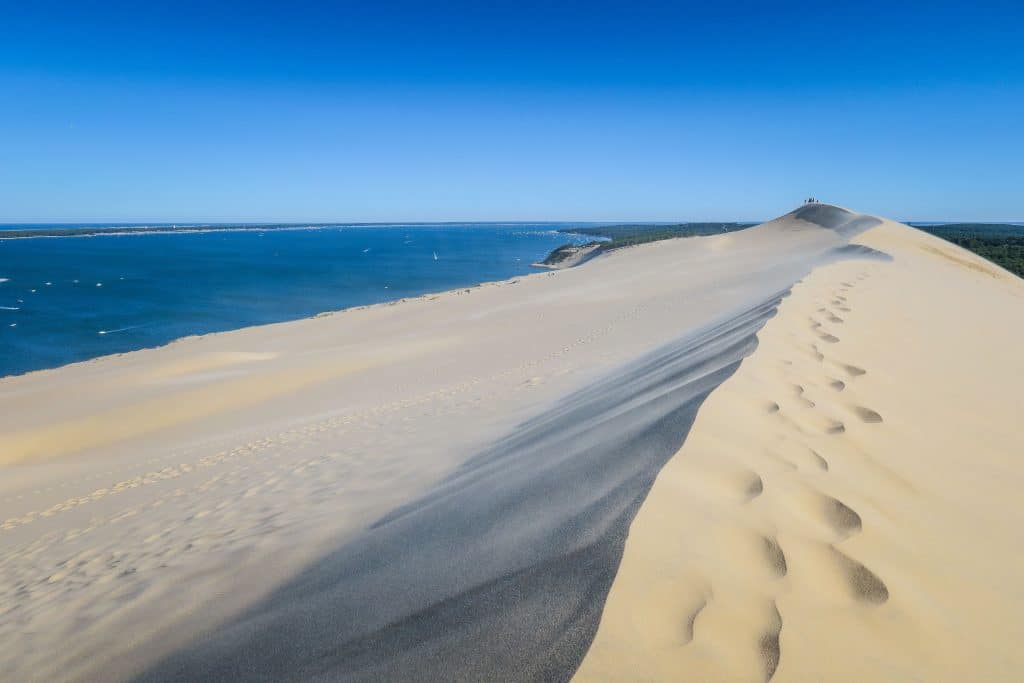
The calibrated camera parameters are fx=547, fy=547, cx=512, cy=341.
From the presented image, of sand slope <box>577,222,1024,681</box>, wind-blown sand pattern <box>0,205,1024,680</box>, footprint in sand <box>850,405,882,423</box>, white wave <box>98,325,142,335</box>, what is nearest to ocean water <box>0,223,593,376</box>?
white wave <box>98,325,142,335</box>

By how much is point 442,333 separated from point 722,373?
554 inches

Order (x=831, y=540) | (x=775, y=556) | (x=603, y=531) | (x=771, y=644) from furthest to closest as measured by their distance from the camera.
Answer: (x=603, y=531), (x=831, y=540), (x=775, y=556), (x=771, y=644)

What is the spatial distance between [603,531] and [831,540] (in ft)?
2.83

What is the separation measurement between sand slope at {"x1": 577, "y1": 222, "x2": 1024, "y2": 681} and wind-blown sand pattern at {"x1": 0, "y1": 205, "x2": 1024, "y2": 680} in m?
0.01

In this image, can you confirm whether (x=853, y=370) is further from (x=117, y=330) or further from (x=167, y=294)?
(x=167, y=294)

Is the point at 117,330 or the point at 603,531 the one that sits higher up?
the point at 603,531

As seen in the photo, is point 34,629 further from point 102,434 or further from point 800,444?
point 102,434

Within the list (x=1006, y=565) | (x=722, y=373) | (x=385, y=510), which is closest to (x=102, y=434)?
(x=385, y=510)

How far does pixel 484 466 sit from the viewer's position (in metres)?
4.17

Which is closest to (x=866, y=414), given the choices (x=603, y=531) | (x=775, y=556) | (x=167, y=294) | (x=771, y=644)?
(x=775, y=556)

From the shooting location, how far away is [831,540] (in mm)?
2098

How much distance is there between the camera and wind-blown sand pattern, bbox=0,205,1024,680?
172 centimetres

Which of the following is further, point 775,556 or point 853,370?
point 853,370

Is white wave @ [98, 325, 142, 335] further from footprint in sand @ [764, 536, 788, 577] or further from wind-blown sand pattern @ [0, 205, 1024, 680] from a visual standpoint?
footprint in sand @ [764, 536, 788, 577]
